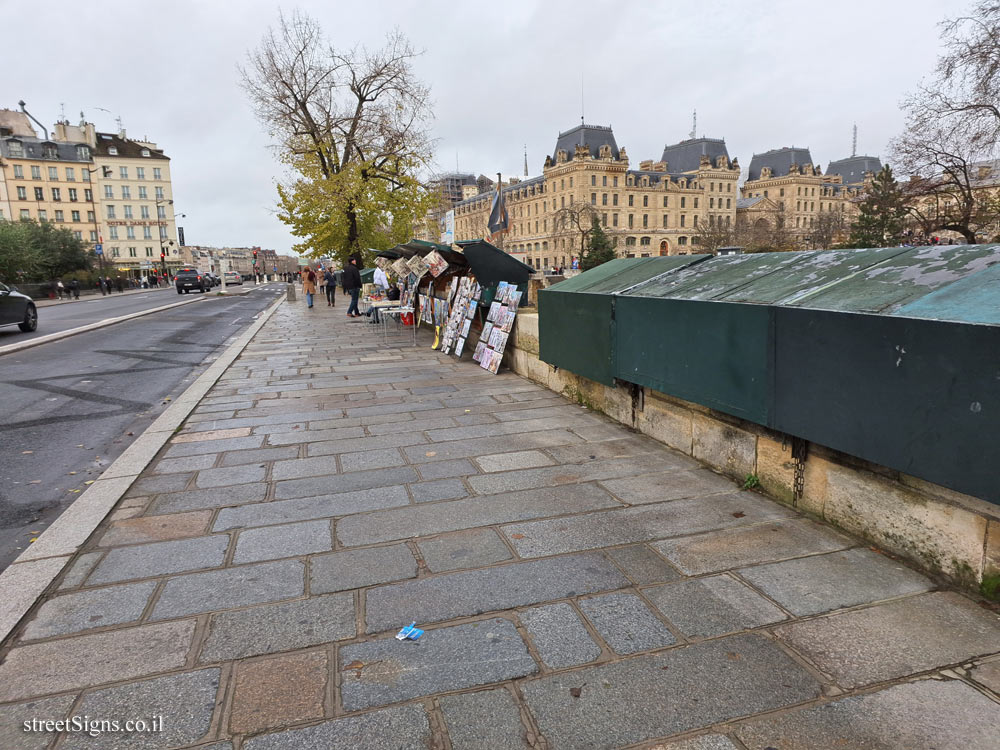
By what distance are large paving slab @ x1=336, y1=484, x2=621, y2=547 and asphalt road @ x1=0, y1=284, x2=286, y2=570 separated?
2.07 meters

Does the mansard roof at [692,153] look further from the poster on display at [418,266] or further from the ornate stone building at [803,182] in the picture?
the poster on display at [418,266]

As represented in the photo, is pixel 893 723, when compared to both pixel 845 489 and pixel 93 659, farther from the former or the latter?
pixel 93 659

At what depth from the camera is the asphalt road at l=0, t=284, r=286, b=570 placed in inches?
177

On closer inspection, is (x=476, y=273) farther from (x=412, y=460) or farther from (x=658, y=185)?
(x=658, y=185)

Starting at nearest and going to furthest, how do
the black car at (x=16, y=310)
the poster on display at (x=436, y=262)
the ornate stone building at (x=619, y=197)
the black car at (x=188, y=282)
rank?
the poster on display at (x=436, y=262) < the black car at (x=16, y=310) < the black car at (x=188, y=282) < the ornate stone building at (x=619, y=197)

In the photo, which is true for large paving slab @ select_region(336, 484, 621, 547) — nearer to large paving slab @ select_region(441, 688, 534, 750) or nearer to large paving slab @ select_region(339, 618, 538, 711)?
large paving slab @ select_region(339, 618, 538, 711)

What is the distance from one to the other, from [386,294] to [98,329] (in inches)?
376

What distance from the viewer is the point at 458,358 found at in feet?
37.0

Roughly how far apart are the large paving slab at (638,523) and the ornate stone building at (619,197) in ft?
295

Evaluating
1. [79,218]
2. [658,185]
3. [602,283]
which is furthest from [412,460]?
[658,185]

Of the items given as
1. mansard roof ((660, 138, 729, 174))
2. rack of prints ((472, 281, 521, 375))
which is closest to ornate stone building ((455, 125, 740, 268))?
mansard roof ((660, 138, 729, 174))

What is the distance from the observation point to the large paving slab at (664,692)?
2061 millimetres

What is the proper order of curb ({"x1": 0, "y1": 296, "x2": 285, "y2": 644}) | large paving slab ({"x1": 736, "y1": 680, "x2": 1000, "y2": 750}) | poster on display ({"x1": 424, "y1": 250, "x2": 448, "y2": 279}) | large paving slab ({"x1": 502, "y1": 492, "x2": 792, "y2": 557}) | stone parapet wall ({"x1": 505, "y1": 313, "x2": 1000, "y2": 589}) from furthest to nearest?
poster on display ({"x1": 424, "y1": 250, "x2": 448, "y2": 279}) < large paving slab ({"x1": 502, "y1": 492, "x2": 792, "y2": 557}) < curb ({"x1": 0, "y1": 296, "x2": 285, "y2": 644}) < stone parapet wall ({"x1": 505, "y1": 313, "x2": 1000, "y2": 589}) < large paving slab ({"x1": 736, "y1": 680, "x2": 1000, "y2": 750})

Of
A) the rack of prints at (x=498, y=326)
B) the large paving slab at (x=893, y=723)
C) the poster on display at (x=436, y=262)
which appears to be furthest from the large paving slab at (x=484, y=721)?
the poster on display at (x=436, y=262)
